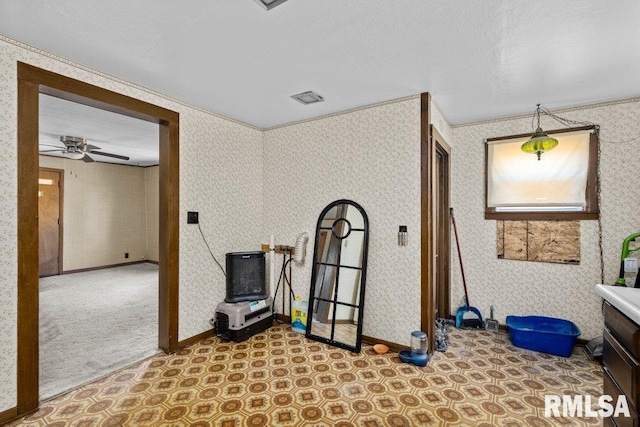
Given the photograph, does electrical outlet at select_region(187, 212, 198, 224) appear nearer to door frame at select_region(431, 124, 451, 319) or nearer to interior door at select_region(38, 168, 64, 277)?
door frame at select_region(431, 124, 451, 319)

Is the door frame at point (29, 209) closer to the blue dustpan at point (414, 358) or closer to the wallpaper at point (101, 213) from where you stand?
the blue dustpan at point (414, 358)

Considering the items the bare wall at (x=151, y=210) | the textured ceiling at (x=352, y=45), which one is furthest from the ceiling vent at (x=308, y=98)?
the bare wall at (x=151, y=210)

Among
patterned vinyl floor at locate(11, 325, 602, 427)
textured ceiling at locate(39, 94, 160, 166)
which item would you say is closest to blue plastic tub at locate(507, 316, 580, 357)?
patterned vinyl floor at locate(11, 325, 602, 427)

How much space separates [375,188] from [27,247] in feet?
9.29

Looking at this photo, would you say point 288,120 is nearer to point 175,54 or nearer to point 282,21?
point 175,54

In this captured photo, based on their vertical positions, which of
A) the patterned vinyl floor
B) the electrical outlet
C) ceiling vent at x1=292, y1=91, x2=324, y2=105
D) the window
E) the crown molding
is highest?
ceiling vent at x1=292, y1=91, x2=324, y2=105

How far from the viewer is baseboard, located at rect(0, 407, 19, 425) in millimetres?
1965

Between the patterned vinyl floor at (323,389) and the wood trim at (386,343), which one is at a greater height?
the wood trim at (386,343)

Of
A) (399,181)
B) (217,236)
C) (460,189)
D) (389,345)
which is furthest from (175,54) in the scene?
(460,189)

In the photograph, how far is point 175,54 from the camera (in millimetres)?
2178

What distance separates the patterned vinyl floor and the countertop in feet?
3.47

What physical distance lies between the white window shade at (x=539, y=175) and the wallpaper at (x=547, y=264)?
0.44 ft

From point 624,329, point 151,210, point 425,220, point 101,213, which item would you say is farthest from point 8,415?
point 151,210

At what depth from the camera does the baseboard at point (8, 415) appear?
6.45 ft
